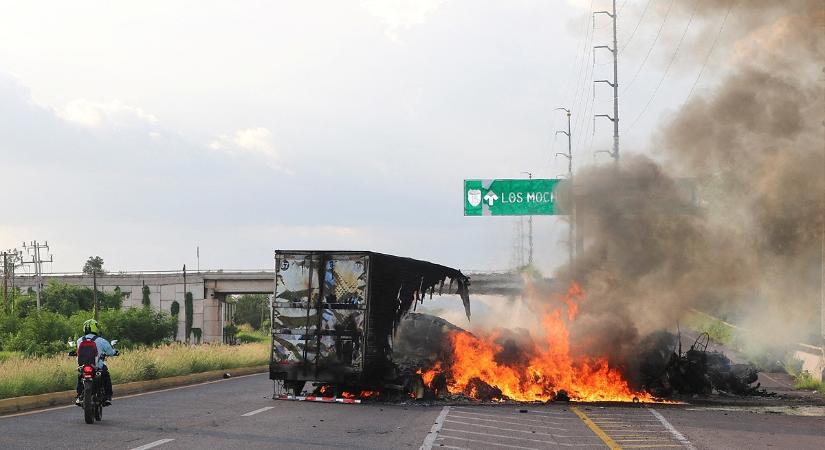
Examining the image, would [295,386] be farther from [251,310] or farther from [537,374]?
[251,310]

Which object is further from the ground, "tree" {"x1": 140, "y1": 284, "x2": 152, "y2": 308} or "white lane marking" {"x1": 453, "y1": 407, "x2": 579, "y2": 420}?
"white lane marking" {"x1": 453, "y1": 407, "x2": 579, "y2": 420}

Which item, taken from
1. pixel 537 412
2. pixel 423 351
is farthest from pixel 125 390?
pixel 537 412

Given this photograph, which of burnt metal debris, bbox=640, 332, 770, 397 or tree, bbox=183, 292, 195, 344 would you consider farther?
tree, bbox=183, 292, 195, 344

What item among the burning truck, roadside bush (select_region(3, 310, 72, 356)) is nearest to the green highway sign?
the burning truck

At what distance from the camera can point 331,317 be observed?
19641 mm

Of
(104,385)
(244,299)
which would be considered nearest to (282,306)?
(104,385)

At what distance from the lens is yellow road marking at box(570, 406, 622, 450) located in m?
12.8

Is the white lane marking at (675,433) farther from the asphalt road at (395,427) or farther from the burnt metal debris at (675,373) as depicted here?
the burnt metal debris at (675,373)

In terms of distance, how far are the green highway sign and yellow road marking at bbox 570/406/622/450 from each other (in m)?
23.6

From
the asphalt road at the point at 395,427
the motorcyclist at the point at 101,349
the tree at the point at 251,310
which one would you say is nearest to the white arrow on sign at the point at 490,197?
the asphalt road at the point at 395,427

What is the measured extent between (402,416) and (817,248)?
502 inches

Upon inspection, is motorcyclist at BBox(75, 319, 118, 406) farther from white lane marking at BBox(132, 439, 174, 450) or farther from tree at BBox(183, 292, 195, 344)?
tree at BBox(183, 292, 195, 344)

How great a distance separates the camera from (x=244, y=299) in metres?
146

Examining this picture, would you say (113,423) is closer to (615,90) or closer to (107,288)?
(615,90)
